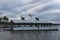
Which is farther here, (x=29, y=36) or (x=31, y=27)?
(x=31, y=27)

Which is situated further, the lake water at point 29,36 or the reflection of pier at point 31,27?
the reflection of pier at point 31,27

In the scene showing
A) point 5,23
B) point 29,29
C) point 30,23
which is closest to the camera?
point 29,29

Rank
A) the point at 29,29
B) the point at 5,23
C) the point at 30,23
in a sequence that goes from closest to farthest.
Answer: the point at 29,29 → the point at 30,23 → the point at 5,23

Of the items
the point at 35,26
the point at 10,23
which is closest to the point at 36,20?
the point at 35,26

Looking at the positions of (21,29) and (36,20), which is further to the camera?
(36,20)

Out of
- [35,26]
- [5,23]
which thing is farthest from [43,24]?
[5,23]

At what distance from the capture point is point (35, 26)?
15850 cm

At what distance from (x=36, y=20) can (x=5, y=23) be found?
73.8ft

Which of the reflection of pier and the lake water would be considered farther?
the reflection of pier

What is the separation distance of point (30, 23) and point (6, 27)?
57.1 ft

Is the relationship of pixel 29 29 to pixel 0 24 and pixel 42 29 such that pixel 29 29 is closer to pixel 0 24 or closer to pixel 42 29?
pixel 42 29

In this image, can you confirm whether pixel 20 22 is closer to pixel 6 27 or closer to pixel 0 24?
pixel 6 27

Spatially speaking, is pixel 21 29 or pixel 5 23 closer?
pixel 21 29

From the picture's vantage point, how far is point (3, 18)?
6722 inches
